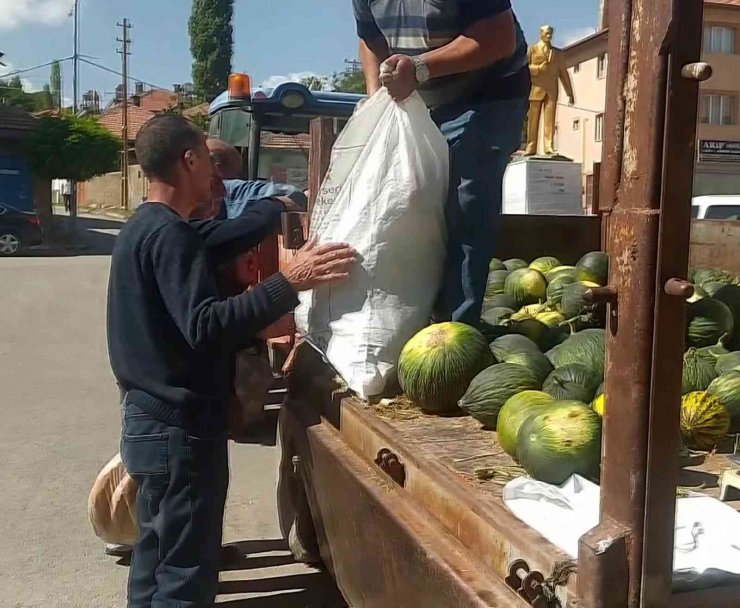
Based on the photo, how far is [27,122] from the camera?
102ft

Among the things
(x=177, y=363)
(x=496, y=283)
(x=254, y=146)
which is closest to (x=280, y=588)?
(x=177, y=363)

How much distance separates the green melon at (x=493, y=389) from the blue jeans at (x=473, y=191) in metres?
0.49

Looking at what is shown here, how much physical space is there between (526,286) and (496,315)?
36cm

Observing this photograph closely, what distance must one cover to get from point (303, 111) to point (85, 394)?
3787mm

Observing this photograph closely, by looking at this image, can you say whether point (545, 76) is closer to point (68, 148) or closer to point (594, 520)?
point (594, 520)

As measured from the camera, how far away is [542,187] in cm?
1005

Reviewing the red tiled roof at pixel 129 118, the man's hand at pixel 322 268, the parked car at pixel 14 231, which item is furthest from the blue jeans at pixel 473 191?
the red tiled roof at pixel 129 118

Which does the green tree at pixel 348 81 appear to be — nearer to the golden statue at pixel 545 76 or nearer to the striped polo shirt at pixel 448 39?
the golden statue at pixel 545 76

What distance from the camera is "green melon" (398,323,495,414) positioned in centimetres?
274

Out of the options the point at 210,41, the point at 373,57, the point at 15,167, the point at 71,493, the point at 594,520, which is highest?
the point at 210,41

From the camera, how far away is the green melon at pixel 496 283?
4.05 metres

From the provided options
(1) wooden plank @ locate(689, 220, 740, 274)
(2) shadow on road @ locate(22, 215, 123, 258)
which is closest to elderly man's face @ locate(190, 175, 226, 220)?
(1) wooden plank @ locate(689, 220, 740, 274)

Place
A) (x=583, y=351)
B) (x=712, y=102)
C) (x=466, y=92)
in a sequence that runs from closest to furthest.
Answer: (x=583, y=351) → (x=466, y=92) → (x=712, y=102)

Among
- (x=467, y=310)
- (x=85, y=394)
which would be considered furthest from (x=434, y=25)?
(x=85, y=394)
